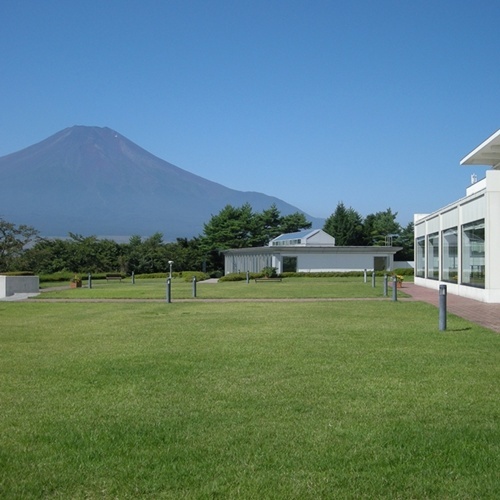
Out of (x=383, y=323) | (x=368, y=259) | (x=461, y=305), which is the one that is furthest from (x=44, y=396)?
(x=368, y=259)

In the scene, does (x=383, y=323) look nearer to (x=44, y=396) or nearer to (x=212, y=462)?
(x=44, y=396)

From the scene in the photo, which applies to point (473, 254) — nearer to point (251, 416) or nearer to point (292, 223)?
point (251, 416)

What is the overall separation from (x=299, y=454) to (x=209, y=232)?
79005 millimetres

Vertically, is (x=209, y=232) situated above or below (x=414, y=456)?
above

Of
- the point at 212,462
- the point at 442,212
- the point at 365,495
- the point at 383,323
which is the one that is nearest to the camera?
the point at 365,495

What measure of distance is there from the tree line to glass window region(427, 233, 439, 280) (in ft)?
119

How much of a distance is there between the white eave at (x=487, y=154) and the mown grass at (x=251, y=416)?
1750cm

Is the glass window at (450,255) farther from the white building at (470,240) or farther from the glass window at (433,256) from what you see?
the glass window at (433,256)

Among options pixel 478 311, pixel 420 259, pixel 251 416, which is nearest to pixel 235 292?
pixel 478 311

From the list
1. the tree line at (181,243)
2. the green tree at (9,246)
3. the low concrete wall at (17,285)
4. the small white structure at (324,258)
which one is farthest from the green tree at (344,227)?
the low concrete wall at (17,285)

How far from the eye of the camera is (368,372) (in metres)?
8.63

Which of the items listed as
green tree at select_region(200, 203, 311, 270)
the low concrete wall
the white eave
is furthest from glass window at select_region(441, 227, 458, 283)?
green tree at select_region(200, 203, 311, 270)

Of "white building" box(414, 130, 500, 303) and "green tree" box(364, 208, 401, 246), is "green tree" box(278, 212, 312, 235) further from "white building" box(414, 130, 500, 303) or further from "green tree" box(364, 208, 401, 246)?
"white building" box(414, 130, 500, 303)

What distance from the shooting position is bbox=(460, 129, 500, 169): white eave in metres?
28.1
